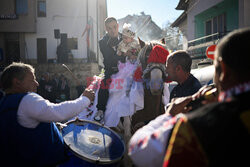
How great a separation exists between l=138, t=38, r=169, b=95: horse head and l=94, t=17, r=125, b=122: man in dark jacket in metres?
0.71

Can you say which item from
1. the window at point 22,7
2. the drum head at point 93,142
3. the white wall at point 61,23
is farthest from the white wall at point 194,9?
the window at point 22,7

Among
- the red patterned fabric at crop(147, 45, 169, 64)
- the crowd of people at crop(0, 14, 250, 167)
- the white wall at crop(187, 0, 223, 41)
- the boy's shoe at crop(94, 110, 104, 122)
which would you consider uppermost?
Result: the white wall at crop(187, 0, 223, 41)

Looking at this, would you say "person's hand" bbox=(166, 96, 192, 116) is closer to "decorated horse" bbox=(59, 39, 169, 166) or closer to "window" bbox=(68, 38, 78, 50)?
"decorated horse" bbox=(59, 39, 169, 166)

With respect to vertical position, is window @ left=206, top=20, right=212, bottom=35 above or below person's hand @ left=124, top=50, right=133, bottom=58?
above

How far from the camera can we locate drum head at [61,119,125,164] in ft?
7.82

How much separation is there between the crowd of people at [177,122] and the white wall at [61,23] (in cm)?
2063

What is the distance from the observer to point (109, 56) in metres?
3.95

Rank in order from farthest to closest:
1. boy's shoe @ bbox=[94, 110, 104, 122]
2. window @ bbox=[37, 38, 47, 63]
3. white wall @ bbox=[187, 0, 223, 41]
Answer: window @ bbox=[37, 38, 47, 63], white wall @ bbox=[187, 0, 223, 41], boy's shoe @ bbox=[94, 110, 104, 122]

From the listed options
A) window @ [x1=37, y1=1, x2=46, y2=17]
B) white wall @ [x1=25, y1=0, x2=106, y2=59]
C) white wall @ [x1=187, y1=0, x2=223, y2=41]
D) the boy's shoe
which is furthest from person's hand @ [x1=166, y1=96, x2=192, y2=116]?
window @ [x1=37, y1=1, x2=46, y2=17]

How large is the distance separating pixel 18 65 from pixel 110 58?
74.2 inches

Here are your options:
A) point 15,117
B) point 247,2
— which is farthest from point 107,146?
point 247,2

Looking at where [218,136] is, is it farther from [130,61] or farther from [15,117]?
[130,61]

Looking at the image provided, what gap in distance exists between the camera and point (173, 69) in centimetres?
256

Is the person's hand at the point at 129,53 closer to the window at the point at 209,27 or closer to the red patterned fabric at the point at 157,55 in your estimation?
the red patterned fabric at the point at 157,55
